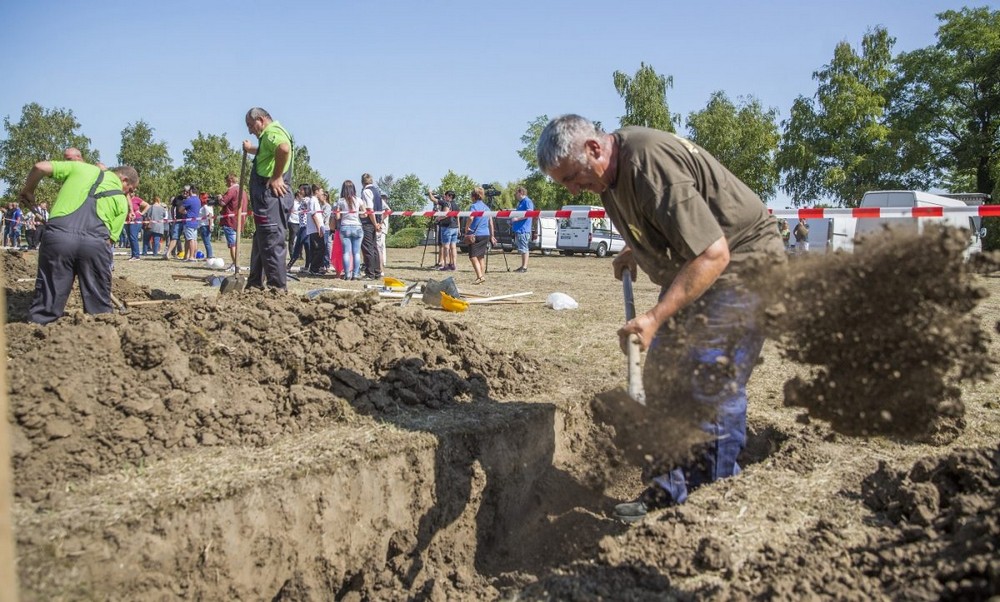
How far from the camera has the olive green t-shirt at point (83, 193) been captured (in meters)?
5.59

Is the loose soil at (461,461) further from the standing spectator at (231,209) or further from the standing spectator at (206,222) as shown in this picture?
the standing spectator at (206,222)

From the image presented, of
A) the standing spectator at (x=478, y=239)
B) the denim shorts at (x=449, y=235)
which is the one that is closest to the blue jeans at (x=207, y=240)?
the denim shorts at (x=449, y=235)

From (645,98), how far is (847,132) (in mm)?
10926

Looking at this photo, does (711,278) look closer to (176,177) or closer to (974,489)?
(974,489)

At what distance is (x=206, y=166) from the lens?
137ft

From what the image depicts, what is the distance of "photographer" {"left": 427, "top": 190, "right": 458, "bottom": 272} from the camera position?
14.5 meters

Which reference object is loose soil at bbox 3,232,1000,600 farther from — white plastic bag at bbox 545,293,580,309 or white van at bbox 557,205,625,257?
Answer: white van at bbox 557,205,625,257

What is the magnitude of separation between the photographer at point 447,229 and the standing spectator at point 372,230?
5.15ft

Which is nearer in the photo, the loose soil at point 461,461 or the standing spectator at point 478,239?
the loose soil at point 461,461

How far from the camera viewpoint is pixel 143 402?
363 cm

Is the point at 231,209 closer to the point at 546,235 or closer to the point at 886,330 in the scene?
the point at 886,330

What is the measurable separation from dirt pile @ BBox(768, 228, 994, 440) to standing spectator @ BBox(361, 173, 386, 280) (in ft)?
35.5

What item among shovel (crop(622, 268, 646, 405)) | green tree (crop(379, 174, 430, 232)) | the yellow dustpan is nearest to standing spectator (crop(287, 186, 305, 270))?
the yellow dustpan

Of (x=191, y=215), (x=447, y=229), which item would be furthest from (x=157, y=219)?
(x=447, y=229)
